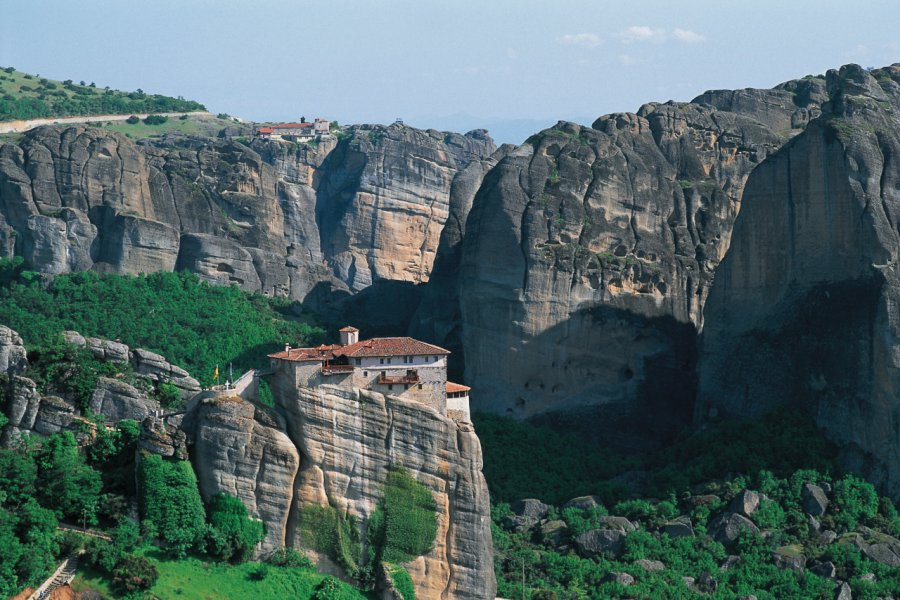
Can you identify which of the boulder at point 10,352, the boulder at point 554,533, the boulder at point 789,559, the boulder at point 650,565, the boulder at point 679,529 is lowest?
the boulder at point 650,565

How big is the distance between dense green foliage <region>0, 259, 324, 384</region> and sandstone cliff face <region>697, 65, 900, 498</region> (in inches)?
752

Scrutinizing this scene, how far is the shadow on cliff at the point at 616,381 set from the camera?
85812 millimetres

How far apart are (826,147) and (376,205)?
43.1 metres

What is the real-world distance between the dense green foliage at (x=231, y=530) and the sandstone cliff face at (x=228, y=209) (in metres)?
34.3

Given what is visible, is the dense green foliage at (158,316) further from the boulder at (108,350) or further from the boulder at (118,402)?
the boulder at (118,402)

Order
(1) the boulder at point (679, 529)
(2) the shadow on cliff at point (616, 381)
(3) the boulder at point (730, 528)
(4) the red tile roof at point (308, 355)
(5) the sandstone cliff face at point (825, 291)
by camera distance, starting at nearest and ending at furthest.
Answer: (4) the red tile roof at point (308, 355)
(3) the boulder at point (730, 528)
(1) the boulder at point (679, 529)
(5) the sandstone cliff face at point (825, 291)
(2) the shadow on cliff at point (616, 381)

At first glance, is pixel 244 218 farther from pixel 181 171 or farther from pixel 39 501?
pixel 39 501

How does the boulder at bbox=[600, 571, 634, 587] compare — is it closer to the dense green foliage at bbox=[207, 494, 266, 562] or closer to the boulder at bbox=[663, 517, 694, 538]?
the boulder at bbox=[663, 517, 694, 538]

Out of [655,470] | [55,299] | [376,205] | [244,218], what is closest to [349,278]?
[376,205]

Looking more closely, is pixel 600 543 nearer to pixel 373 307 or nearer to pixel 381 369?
pixel 381 369

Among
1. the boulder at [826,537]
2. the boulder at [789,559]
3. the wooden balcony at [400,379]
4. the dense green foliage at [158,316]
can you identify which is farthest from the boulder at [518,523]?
the dense green foliage at [158,316]

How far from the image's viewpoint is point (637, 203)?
89.4 meters

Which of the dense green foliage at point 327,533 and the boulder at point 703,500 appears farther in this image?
the boulder at point 703,500

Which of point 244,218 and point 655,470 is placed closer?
point 655,470
